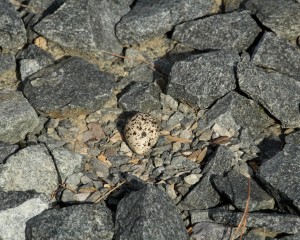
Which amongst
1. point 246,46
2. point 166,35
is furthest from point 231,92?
point 166,35

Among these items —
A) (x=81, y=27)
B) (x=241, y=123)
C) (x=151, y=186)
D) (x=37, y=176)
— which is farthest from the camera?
(x=81, y=27)

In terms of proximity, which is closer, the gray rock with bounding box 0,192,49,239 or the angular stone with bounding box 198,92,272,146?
the gray rock with bounding box 0,192,49,239

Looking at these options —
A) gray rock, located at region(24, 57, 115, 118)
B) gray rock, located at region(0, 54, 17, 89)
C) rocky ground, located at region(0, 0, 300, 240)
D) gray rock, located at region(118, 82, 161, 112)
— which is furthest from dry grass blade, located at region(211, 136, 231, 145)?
gray rock, located at region(0, 54, 17, 89)

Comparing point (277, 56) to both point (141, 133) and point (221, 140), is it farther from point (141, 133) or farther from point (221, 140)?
point (141, 133)

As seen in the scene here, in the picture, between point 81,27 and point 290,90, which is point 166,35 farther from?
point 290,90

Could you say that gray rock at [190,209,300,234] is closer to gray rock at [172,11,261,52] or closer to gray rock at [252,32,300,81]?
gray rock at [252,32,300,81]

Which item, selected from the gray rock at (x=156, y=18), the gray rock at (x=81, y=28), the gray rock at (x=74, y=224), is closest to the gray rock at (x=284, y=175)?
the gray rock at (x=74, y=224)

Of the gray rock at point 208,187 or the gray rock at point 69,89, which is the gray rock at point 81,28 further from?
the gray rock at point 208,187
